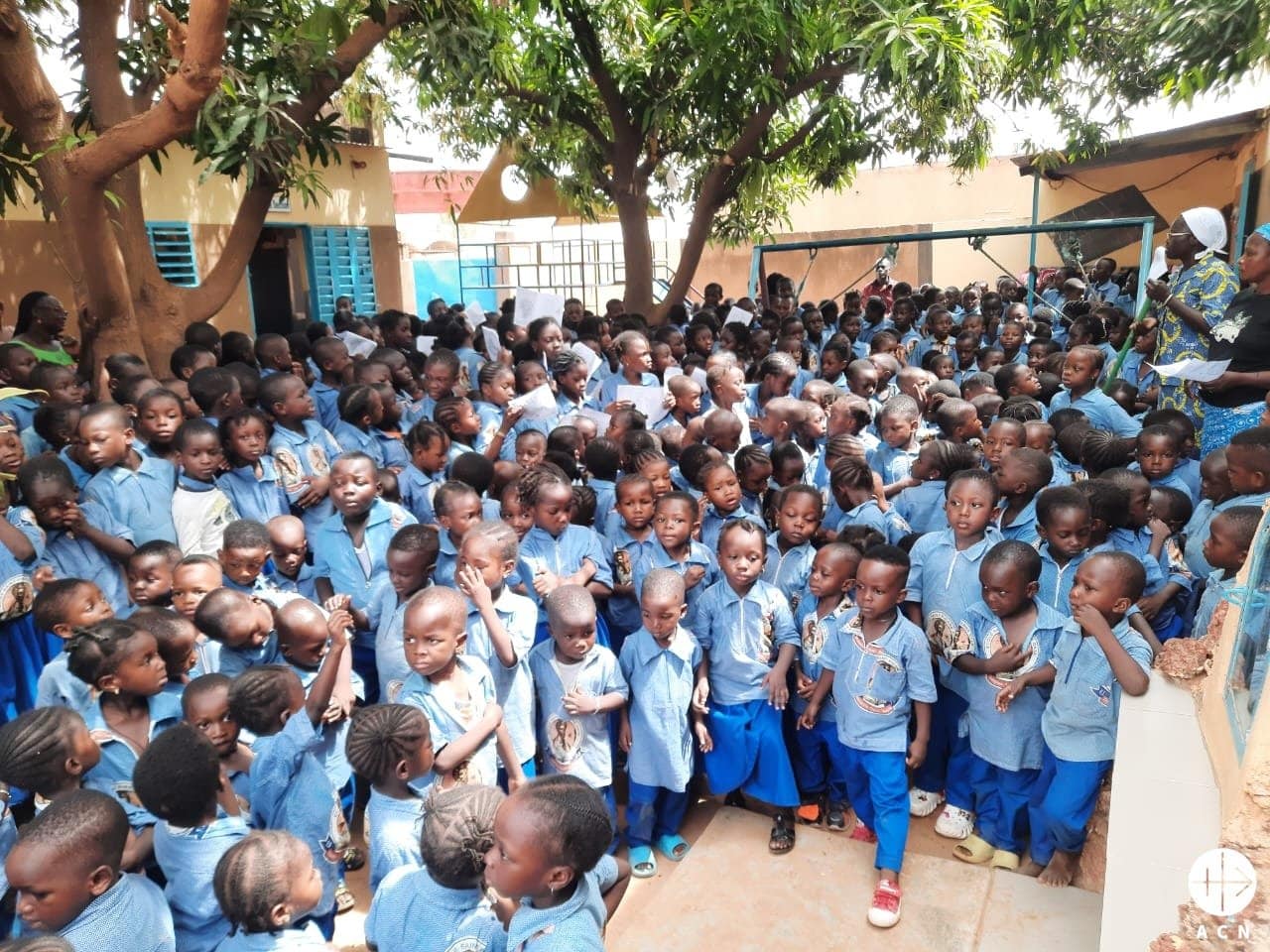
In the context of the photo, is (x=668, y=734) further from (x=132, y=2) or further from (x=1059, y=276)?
(x=1059, y=276)

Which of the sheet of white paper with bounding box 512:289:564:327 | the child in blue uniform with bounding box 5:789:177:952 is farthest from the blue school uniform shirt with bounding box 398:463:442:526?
the sheet of white paper with bounding box 512:289:564:327

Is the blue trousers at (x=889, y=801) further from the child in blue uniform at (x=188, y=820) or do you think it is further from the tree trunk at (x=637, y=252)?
the tree trunk at (x=637, y=252)

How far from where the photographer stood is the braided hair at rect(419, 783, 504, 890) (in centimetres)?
166

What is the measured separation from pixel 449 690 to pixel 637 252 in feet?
21.9

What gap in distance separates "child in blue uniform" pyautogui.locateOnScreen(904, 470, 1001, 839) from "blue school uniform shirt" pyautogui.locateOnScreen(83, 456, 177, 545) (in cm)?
263

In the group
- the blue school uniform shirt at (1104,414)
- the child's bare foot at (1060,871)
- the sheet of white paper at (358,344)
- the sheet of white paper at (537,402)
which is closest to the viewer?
the child's bare foot at (1060,871)

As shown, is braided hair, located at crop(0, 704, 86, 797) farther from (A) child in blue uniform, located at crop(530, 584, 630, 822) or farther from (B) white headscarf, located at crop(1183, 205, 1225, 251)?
(B) white headscarf, located at crop(1183, 205, 1225, 251)

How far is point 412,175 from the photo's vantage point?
23922 millimetres

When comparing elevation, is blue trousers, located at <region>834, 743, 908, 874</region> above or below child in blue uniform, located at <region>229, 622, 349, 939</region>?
below

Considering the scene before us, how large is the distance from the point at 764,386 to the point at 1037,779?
8.55ft

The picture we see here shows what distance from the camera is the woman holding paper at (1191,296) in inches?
157

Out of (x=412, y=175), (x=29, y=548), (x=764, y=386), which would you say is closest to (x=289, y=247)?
(x=764, y=386)

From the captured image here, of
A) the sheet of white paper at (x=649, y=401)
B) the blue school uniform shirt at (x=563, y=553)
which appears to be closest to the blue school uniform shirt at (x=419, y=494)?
the blue school uniform shirt at (x=563, y=553)

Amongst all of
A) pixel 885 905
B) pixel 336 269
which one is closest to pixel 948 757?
pixel 885 905
